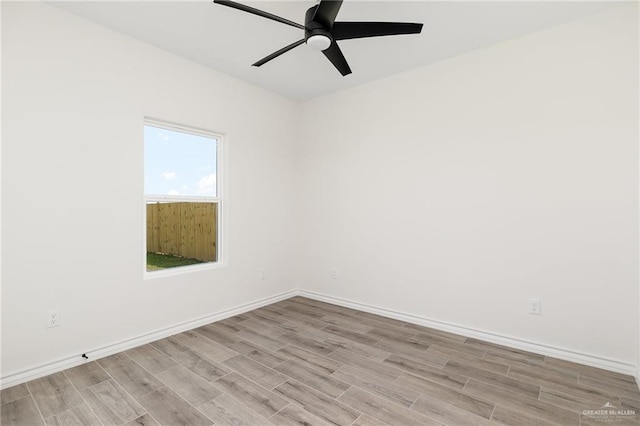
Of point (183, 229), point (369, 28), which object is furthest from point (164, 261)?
point (369, 28)

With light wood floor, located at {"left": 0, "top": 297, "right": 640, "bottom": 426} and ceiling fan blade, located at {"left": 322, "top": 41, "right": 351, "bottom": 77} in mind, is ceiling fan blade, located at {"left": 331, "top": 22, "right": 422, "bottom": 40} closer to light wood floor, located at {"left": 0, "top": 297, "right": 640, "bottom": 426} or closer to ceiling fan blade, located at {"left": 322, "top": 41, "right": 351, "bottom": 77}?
ceiling fan blade, located at {"left": 322, "top": 41, "right": 351, "bottom": 77}

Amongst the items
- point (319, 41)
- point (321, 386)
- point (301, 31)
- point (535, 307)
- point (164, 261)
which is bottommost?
point (321, 386)

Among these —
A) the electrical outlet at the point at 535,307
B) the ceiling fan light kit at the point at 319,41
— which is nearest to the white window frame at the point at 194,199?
the ceiling fan light kit at the point at 319,41

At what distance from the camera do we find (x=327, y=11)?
179cm

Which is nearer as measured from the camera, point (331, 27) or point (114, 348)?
point (331, 27)

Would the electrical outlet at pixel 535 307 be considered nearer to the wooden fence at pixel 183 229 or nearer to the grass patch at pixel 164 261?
the wooden fence at pixel 183 229

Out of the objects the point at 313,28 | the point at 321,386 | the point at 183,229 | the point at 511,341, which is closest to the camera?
the point at 313,28

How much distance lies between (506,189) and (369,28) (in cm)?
190

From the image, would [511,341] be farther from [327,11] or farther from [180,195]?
[180,195]

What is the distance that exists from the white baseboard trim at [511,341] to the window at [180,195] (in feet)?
6.16

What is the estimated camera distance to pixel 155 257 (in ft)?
10.2

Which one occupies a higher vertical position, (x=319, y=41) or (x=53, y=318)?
(x=319, y=41)

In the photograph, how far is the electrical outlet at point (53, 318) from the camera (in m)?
2.37

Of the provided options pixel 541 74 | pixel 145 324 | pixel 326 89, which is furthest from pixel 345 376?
pixel 326 89
